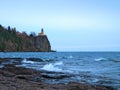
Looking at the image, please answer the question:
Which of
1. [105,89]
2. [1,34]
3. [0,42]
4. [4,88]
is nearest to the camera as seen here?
[4,88]

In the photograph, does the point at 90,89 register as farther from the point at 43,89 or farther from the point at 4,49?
the point at 4,49

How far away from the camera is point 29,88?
14.8 metres

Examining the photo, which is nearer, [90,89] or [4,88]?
[4,88]

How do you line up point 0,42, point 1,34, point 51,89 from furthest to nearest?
point 1,34, point 0,42, point 51,89

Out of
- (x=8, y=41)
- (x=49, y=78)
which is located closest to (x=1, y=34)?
(x=8, y=41)

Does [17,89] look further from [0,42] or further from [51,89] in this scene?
[0,42]

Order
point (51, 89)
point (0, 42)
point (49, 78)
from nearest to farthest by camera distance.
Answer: point (51, 89)
point (49, 78)
point (0, 42)

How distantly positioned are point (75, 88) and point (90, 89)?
0.93 meters

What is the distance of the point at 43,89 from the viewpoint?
15.0m

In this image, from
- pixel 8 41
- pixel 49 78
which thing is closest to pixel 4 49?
pixel 8 41

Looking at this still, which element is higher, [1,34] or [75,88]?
[1,34]

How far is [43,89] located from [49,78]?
823 cm

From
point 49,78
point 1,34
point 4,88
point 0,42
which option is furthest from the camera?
point 1,34

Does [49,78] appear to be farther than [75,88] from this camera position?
Yes
